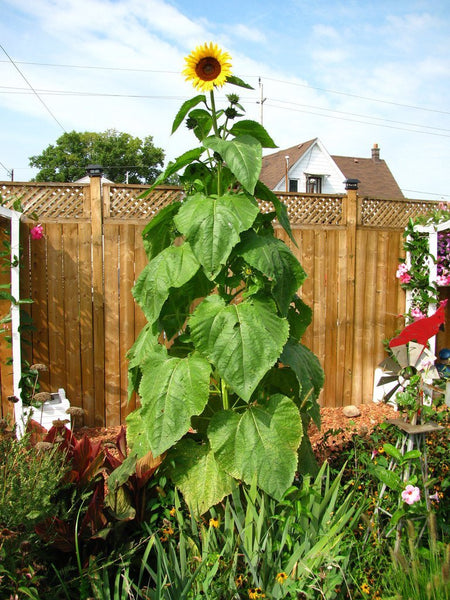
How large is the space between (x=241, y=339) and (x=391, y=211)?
394cm

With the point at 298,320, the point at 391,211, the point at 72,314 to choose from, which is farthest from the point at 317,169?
the point at 298,320

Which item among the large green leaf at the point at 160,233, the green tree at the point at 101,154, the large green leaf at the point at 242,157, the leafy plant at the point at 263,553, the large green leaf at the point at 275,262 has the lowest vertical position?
the leafy plant at the point at 263,553

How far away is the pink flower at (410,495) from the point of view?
72.7 inches

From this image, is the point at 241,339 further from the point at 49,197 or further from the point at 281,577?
the point at 49,197

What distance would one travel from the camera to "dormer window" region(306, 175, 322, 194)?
2097 centimetres

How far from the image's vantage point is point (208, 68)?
1.99m

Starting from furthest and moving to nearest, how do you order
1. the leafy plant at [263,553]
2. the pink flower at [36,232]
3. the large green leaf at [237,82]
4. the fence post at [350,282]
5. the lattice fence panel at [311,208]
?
the fence post at [350,282] → the lattice fence panel at [311,208] → the pink flower at [36,232] → the large green leaf at [237,82] → the leafy plant at [263,553]

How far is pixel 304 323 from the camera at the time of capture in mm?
2271

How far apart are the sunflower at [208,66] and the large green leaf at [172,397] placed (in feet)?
3.38

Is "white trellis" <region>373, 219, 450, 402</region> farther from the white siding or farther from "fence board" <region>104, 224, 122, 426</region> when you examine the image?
the white siding

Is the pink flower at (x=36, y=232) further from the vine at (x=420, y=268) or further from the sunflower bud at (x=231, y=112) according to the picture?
the vine at (x=420, y=268)

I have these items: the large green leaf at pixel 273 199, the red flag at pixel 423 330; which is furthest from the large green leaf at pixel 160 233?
the red flag at pixel 423 330

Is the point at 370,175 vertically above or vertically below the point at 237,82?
above

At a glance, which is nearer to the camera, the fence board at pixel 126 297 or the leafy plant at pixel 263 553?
the leafy plant at pixel 263 553
